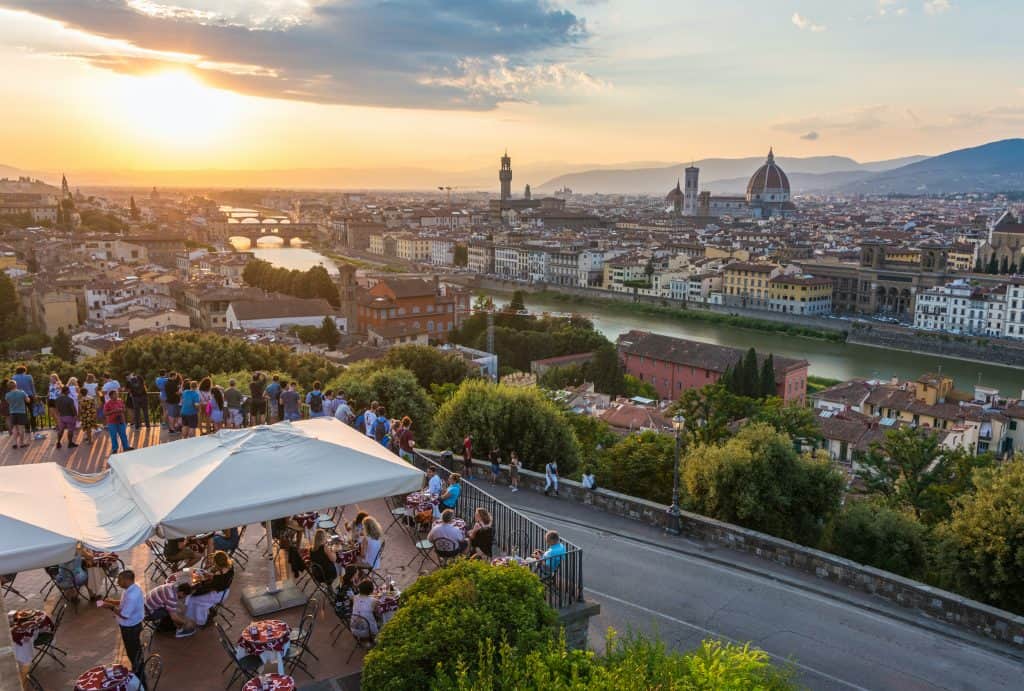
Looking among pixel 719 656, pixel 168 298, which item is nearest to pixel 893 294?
pixel 168 298

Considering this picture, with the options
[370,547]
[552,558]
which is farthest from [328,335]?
[552,558]

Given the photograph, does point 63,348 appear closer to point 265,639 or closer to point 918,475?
point 918,475

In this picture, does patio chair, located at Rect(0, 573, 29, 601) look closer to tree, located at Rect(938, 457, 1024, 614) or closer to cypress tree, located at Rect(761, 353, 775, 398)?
tree, located at Rect(938, 457, 1024, 614)

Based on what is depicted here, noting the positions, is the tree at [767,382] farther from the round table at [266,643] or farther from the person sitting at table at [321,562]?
the round table at [266,643]

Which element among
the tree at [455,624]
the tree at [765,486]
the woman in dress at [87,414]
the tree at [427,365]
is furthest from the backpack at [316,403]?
the tree at [427,365]

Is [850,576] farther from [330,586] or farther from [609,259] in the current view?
[609,259]

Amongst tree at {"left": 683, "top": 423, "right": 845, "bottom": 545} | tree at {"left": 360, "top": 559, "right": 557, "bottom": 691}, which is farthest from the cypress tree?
tree at {"left": 360, "top": 559, "right": 557, "bottom": 691}
